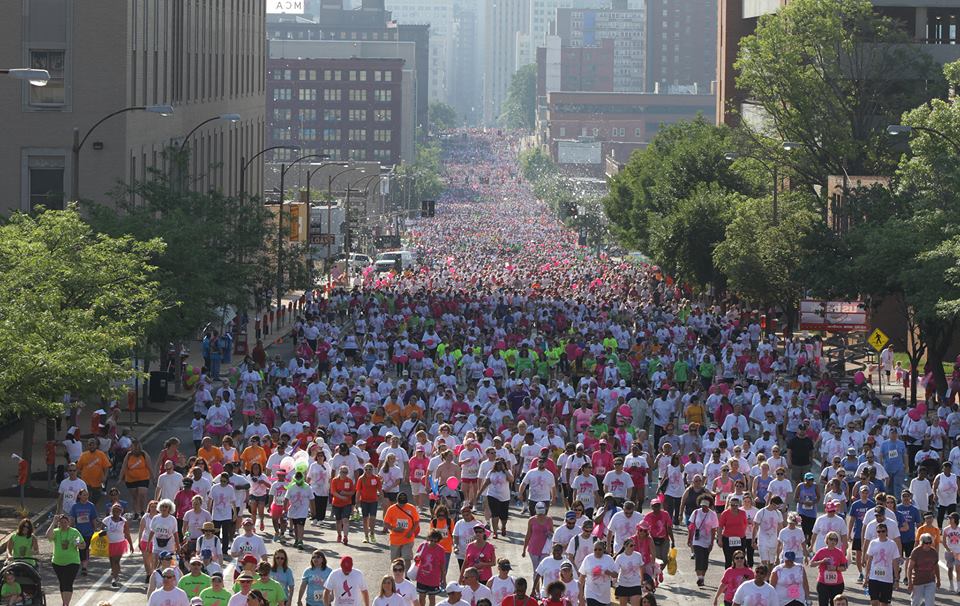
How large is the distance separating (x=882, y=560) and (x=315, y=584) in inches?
255

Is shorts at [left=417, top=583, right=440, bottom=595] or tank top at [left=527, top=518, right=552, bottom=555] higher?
tank top at [left=527, top=518, right=552, bottom=555]

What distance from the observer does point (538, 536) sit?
21.4 meters

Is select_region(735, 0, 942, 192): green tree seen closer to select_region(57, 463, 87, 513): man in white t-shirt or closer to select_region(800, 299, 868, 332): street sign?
select_region(800, 299, 868, 332): street sign

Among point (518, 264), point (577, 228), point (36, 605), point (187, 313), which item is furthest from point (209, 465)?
point (577, 228)

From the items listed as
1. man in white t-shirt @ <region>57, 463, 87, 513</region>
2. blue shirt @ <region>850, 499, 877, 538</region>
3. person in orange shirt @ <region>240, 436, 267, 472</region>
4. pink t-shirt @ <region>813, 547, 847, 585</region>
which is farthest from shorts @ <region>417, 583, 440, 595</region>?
person in orange shirt @ <region>240, 436, 267, 472</region>

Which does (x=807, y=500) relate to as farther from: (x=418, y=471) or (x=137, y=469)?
(x=137, y=469)

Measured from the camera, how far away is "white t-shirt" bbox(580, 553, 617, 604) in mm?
18906

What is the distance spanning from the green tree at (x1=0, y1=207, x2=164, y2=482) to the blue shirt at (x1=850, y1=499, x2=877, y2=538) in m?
11.6

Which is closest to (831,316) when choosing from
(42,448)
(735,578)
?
(42,448)

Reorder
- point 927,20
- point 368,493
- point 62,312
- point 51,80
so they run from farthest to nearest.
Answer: point 927,20
point 51,80
point 62,312
point 368,493

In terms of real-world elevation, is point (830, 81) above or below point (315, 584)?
above

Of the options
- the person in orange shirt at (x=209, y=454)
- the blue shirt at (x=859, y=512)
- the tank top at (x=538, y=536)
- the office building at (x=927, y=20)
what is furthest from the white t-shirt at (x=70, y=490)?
the office building at (x=927, y=20)

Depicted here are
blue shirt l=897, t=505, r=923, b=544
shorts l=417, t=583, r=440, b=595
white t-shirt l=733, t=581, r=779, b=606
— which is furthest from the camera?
blue shirt l=897, t=505, r=923, b=544

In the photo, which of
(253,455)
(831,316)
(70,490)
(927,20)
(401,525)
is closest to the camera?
(401,525)
